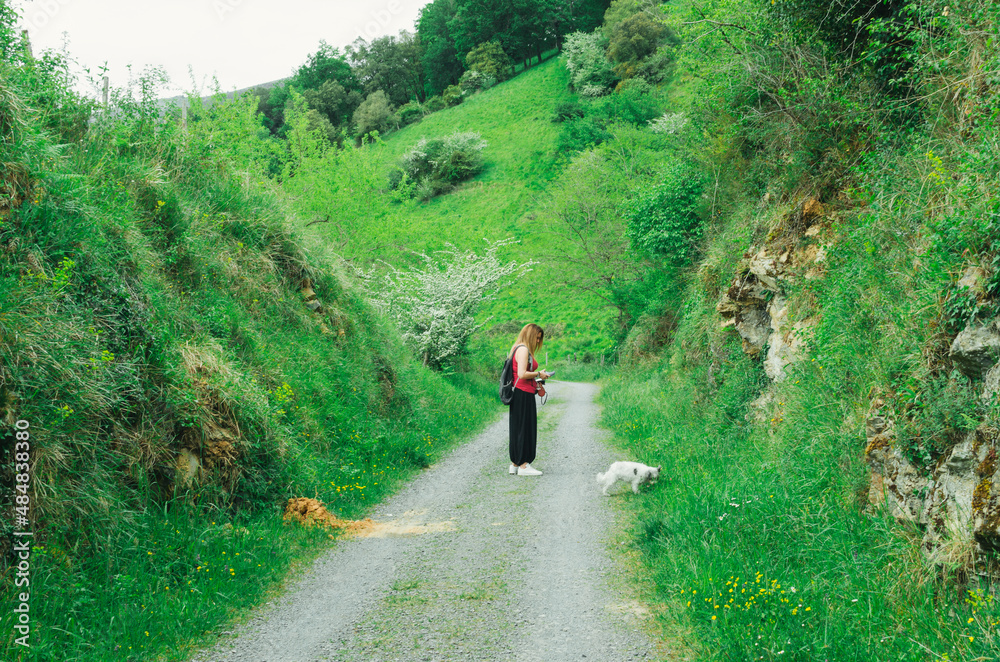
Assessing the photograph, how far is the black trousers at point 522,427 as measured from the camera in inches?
328

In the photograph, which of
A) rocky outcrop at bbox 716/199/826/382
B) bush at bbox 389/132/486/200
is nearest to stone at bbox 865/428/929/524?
rocky outcrop at bbox 716/199/826/382

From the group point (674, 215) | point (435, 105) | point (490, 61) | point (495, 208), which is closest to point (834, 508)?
point (674, 215)

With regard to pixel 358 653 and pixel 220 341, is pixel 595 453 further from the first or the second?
pixel 358 653

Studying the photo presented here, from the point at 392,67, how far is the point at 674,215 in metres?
63.3

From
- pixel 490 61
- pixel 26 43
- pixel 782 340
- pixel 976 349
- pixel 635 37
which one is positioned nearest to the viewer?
pixel 976 349

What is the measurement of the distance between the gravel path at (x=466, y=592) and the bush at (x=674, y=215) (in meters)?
10.9

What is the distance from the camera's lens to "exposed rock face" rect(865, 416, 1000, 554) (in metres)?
3.03

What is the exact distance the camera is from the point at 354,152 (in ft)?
81.2

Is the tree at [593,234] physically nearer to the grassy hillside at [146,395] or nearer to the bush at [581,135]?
the bush at [581,135]

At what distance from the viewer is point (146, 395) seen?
5.25m

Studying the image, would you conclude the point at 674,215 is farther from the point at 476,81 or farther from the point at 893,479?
the point at 476,81

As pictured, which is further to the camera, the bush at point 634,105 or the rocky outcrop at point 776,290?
the bush at point 634,105

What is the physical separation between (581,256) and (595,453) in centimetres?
1844

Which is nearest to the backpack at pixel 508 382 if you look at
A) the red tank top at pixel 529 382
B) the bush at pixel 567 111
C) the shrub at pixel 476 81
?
the red tank top at pixel 529 382
